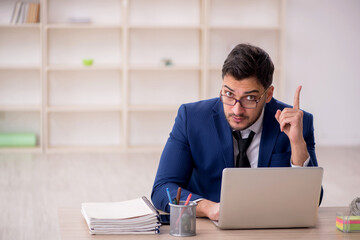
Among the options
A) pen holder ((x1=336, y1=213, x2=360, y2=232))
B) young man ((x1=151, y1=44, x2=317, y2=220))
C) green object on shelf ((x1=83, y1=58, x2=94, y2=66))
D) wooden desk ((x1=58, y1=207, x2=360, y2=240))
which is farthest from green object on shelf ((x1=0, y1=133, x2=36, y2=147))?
pen holder ((x1=336, y1=213, x2=360, y2=232))

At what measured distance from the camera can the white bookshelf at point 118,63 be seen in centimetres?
670

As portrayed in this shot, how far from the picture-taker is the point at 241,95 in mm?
2117

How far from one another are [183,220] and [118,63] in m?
5.37

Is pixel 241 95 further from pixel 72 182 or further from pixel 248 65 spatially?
pixel 72 182

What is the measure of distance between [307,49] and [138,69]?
7.14 ft

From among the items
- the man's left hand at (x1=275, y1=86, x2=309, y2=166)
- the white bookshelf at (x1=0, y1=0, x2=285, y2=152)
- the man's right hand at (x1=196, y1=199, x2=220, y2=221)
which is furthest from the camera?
the white bookshelf at (x1=0, y1=0, x2=285, y2=152)

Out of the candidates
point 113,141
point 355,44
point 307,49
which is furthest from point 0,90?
point 355,44

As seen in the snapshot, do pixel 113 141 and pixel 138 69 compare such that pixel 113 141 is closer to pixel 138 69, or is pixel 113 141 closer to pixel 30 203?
pixel 138 69

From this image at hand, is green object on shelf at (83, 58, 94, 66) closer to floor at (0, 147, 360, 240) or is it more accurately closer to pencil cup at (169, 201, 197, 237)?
floor at (0, 147, 360, 240)

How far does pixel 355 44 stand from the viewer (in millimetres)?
7316

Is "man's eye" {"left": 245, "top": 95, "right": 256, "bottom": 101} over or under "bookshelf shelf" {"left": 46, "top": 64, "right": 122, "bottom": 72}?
under

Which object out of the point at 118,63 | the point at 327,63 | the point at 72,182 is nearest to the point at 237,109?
the point at 72,182

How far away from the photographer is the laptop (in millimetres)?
1694

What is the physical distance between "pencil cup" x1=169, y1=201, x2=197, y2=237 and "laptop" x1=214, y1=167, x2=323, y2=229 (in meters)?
0.09
